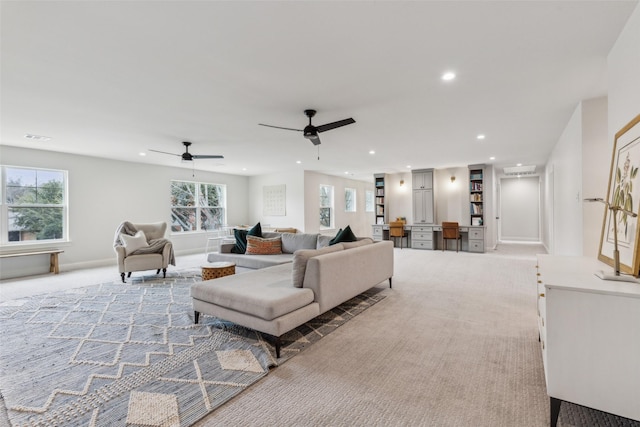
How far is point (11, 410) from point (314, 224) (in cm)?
823

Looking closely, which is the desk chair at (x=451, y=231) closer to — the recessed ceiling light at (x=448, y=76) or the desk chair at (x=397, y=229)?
the desk chair at (x=397, y=229)

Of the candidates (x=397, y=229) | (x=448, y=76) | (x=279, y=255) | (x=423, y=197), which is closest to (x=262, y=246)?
(x=279, y=255)

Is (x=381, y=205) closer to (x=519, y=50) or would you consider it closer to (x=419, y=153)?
(x=419, y=153)

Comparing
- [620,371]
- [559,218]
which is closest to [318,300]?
[620,371]

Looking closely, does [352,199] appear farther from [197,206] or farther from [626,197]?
[626,197]

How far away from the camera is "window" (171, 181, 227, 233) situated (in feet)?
27.3

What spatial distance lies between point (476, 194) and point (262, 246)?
249 inches

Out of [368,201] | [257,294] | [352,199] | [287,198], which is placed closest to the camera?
[257,294]

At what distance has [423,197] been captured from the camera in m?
8.95

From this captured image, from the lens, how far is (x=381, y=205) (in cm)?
995

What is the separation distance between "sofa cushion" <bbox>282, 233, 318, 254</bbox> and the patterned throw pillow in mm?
129

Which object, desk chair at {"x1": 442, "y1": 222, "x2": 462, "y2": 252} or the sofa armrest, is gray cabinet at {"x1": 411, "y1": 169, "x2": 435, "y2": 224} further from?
the sofa armrest

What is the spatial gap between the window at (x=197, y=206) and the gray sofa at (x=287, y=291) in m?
5.92

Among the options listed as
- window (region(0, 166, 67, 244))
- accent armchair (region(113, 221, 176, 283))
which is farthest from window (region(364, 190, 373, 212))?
window (region(0, 166, 67, 244))
